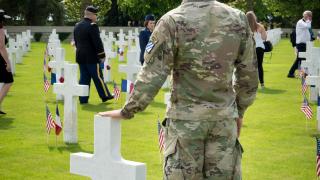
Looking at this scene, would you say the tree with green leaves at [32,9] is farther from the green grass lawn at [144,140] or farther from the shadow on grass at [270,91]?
the green grass lawn at [144,140]

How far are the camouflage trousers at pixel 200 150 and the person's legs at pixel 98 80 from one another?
10.1 m

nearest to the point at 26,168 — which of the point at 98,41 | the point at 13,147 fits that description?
the point at 13,147

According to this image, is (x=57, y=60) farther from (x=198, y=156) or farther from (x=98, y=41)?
(x=198, y=156)

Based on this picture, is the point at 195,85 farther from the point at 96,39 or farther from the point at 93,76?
the point at 93,76

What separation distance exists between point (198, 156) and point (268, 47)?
1337cm

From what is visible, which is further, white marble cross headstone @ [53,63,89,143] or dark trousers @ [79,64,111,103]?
dark trousers @ [79,64,111,103]

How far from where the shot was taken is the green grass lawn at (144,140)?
27.3 ft

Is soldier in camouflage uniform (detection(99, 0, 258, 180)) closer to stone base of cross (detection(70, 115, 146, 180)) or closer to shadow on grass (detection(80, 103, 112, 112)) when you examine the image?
stone base of cross (detection(70, 115, 146, 180))

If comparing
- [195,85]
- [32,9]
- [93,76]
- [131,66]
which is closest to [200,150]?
[195,85]

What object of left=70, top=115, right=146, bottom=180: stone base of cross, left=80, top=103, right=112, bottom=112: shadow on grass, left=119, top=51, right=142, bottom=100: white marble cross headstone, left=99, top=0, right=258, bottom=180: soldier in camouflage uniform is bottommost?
left=80, top=103, right=112, bottom=112: shadow on grass

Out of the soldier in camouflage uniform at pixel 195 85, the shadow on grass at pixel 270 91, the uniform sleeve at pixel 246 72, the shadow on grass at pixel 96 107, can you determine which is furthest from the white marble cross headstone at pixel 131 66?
the soldier in camouflage uniform at pixel 195 85

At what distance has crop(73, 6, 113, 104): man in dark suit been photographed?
14.1 m

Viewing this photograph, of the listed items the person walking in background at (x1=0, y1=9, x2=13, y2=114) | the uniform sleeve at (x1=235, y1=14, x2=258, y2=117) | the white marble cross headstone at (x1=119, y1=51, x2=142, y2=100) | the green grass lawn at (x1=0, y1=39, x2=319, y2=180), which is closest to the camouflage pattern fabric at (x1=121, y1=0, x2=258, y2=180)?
the uniform sleeve at (x1=235, y1=14, x2=258, y2=117)

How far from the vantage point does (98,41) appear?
14109 mm
